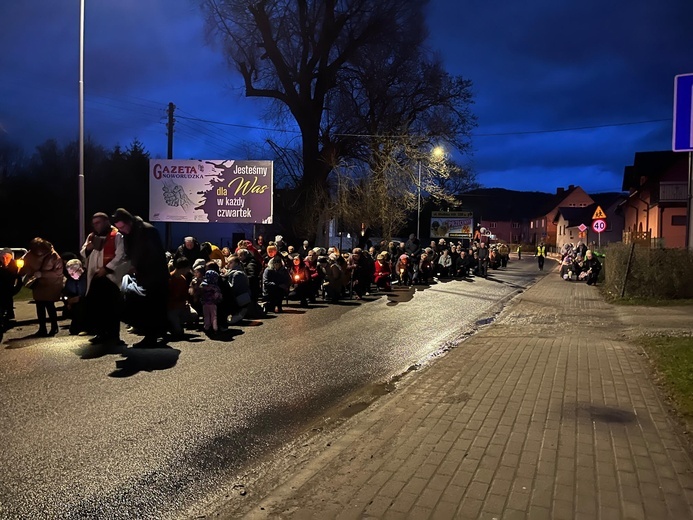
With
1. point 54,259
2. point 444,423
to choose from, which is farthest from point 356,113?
point 444,423

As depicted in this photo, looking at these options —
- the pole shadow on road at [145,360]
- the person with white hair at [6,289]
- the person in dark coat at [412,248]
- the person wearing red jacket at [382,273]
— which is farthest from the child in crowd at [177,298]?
the person in dark coat at [412,248]

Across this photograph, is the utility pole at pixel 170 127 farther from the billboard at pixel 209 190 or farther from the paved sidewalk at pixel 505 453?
the paved sidewalk at pixel 505 453

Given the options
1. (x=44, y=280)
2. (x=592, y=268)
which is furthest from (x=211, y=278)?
(x=592, y=268)

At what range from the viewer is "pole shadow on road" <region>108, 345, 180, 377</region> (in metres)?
7.14

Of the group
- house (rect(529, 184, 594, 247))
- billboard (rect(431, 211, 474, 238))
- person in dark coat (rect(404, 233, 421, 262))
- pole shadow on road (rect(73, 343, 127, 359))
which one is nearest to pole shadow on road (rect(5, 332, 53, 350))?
pole shadow on road (rect(73, 343, 127, 359))

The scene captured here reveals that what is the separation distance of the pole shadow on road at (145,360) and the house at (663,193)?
3143cm

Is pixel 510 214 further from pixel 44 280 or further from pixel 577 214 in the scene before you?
pixel 44 280

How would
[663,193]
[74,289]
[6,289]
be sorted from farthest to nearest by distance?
[663,193] < [74,289] < [6,289]

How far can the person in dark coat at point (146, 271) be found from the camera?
27.8 feet

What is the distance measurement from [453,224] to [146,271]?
4701 centimetres

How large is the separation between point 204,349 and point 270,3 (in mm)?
25152

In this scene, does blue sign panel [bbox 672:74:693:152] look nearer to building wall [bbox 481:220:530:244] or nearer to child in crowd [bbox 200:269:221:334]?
child in crowd [bbox 200:269:221:334]

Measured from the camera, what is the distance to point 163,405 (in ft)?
18.8

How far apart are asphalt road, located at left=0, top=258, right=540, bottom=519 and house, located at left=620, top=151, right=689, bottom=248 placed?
1168 inches
